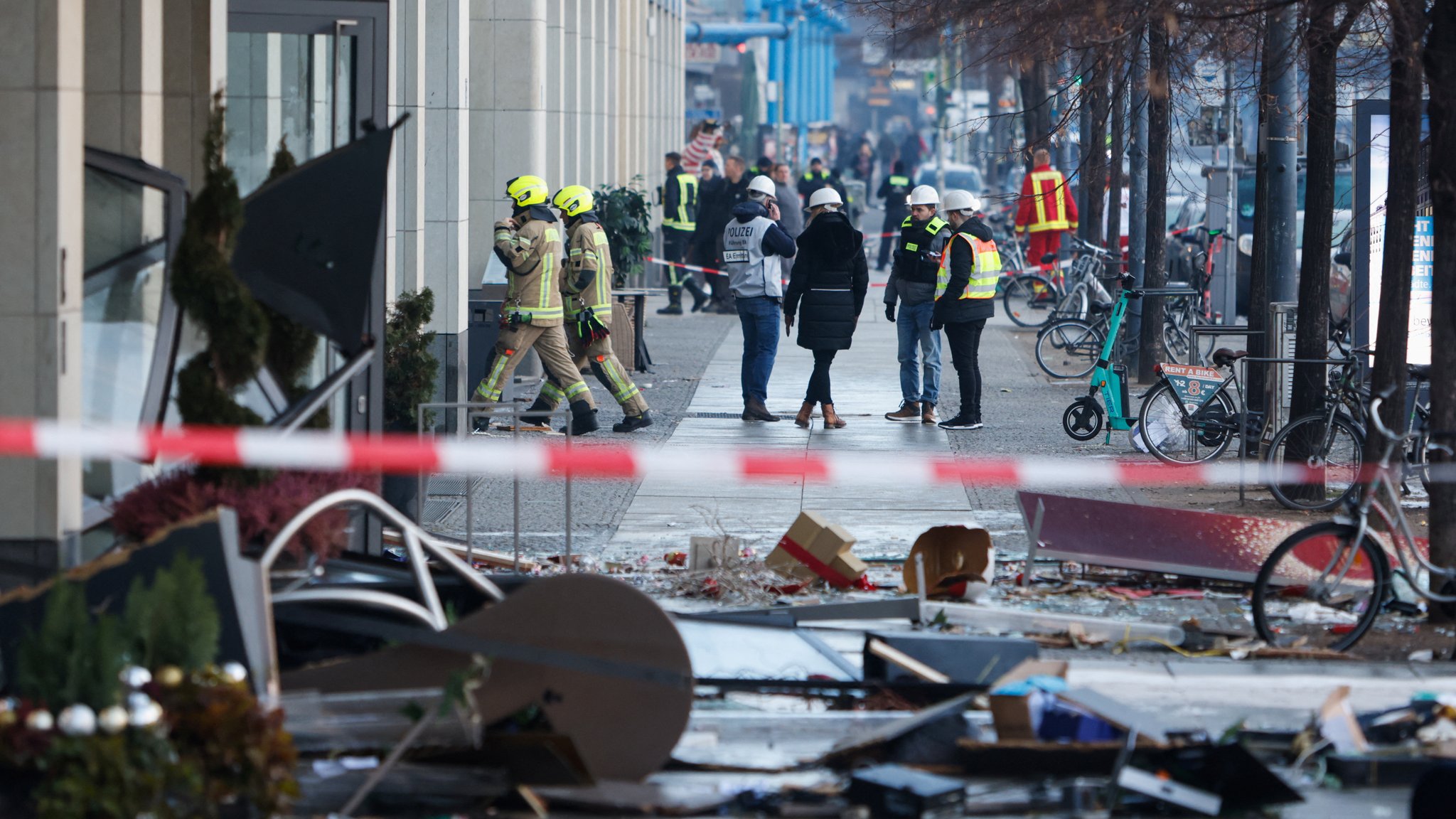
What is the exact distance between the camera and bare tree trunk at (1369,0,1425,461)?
874cm

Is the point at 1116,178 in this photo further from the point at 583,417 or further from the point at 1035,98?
the point at 583,417

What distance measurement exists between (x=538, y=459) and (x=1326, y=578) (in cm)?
317

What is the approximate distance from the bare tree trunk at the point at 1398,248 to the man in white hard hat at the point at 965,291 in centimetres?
497

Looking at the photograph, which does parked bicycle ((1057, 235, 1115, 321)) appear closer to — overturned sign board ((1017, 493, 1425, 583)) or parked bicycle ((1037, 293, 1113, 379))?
parked bicycle ((1037, 293, 1113, 379))

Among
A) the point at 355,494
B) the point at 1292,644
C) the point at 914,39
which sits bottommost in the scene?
the point at 1292,644

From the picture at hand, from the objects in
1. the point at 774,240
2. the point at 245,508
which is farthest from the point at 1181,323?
the point at 245,508

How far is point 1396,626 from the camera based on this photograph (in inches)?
305

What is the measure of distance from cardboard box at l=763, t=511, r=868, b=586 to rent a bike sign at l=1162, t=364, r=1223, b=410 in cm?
443

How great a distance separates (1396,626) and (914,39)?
646cm

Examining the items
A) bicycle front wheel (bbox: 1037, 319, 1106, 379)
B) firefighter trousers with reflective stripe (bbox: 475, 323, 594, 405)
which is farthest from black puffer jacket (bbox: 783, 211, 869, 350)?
bicycle front wheel (bbox: 1037, 319, 1106, 379)

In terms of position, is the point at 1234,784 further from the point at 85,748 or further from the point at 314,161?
the point at 314,161

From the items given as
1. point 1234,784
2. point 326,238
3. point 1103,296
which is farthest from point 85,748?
point 1103,296

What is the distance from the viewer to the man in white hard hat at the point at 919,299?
1430cm

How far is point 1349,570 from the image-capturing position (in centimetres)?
732
